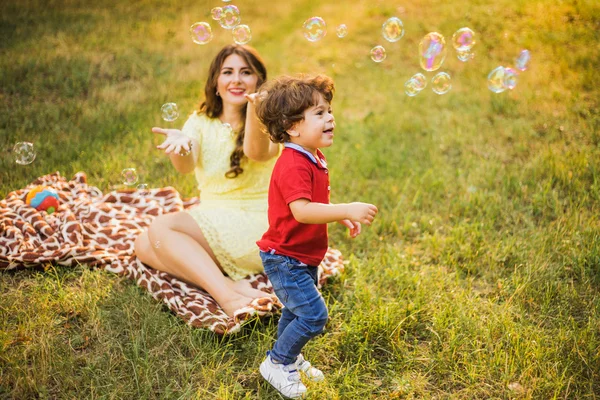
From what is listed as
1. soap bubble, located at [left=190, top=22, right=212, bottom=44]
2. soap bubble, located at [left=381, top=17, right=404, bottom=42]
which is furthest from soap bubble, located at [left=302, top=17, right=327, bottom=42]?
soap bubble, located at [left=190, top=22, right=212, bottom=44]

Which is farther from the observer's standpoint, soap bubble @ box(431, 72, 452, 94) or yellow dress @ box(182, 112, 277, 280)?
soap bubble @ box(431, 72, 452, 94)

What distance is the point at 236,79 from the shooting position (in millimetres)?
3322

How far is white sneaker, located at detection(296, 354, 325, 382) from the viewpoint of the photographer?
259 centimetres

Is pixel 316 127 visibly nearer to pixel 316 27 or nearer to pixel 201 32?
pixel 316 27

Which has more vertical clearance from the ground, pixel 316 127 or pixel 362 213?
pixel 316 127

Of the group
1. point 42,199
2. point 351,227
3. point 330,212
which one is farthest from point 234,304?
point 42,199

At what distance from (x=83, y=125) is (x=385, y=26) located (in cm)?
331

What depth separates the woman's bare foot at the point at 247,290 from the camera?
3.16 meters

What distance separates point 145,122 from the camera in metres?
5.50

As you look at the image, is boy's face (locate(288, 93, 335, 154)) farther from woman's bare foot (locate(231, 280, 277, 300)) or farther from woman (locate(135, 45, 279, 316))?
woman's bare foot (locate(231, 280, 277, 300))

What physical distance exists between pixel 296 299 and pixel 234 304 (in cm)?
74

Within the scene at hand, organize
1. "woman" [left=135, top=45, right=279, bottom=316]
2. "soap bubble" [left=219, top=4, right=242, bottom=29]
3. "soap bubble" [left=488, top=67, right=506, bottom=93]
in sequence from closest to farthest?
"woman" [left=135, top=45, right=279, bottom=316], "soap bubble" [left=219, top=4, right=242, bottom=29], "soap bubble" [left=488, top=67, right=506, bottom=93]

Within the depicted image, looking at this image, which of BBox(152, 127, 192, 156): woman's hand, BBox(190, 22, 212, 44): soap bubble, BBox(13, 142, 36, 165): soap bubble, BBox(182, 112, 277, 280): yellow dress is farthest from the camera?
BBox(13, 142, 36, 165): soap bubble

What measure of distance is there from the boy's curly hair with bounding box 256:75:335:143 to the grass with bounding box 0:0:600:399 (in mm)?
1200
